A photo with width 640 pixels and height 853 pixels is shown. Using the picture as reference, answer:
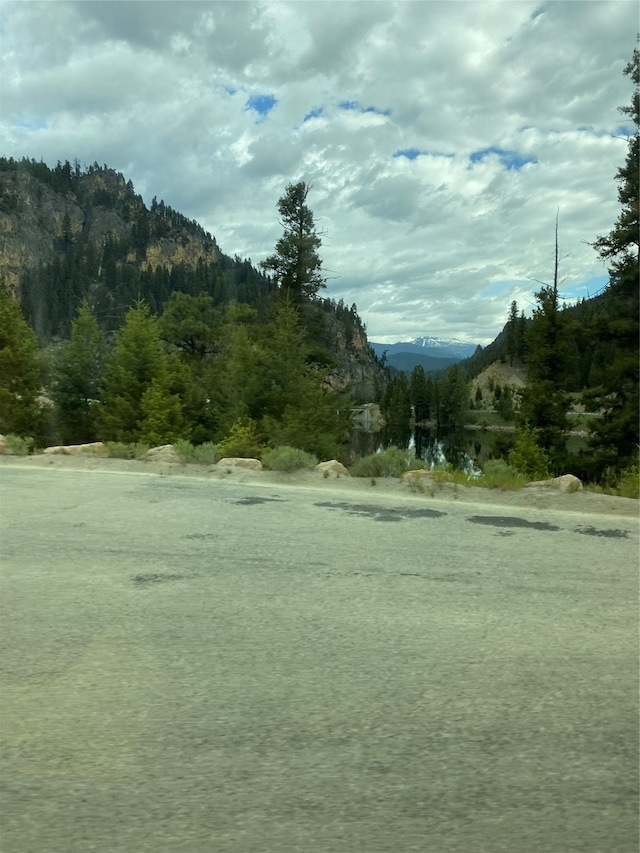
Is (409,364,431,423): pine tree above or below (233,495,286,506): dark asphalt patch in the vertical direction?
above

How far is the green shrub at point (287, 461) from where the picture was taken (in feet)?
40.7

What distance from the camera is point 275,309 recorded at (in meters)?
41.0

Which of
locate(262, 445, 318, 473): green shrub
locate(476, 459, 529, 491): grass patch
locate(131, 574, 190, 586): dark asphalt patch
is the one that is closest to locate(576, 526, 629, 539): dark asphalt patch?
locate(476, 459, 529, 491): grass patch

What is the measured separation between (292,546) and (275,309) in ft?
116

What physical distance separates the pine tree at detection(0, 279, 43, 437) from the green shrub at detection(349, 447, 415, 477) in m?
23.6

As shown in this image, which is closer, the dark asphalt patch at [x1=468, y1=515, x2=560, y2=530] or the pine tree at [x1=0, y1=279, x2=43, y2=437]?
the dark asphalt patch at [x1=468, y1=515, x2=560, y2=530]

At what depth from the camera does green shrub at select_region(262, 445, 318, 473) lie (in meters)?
12.4

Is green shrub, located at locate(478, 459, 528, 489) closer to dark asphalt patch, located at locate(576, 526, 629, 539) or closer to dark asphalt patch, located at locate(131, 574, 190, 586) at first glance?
dark asphalt patch, located at locate(576, 526, 629, 539)

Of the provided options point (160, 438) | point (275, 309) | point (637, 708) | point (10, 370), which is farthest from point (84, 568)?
point (275, 309)

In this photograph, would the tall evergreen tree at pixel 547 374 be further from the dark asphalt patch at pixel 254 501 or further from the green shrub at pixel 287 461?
the dark asphalt patch at pixel 254 501

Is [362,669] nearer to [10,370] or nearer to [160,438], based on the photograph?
[160,438]

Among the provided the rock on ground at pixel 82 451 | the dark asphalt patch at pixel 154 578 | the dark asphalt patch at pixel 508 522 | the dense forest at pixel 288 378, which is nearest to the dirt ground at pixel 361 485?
the rock on ground at pixel 82 451

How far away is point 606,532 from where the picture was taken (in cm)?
770

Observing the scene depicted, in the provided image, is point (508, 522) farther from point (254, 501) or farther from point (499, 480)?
point (254, 501)
